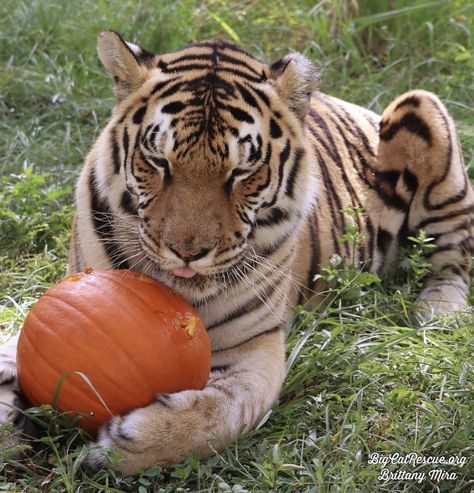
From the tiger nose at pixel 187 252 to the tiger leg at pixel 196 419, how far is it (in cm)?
46

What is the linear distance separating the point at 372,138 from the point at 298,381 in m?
1.93

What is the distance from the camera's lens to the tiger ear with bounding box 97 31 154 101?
11.7 ft

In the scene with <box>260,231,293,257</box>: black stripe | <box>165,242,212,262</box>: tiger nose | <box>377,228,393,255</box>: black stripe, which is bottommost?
<box>377,228,393,255</box>: black stripe

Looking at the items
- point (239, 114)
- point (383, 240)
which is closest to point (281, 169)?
point (239, 114)

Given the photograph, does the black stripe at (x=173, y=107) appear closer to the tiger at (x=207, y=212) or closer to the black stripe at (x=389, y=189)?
the tiger at (x=207, y=212)

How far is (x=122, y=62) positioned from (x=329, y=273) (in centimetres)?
142

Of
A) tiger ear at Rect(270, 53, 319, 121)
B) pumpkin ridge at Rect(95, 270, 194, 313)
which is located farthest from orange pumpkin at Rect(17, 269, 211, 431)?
tiger ear at Rect(270, 53, 319, 121)

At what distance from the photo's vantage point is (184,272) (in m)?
3.32

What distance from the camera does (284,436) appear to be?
349cm

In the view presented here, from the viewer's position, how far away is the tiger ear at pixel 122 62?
3578 mm

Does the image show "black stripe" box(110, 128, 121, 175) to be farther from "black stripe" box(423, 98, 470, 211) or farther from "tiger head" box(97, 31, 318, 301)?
"black stripe" box(423, 98, 470, 211)

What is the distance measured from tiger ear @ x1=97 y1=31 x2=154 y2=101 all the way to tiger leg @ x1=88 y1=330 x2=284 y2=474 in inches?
44.0

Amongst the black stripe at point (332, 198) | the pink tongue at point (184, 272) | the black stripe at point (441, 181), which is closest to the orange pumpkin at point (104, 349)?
the pink tongue at point (184, 272)

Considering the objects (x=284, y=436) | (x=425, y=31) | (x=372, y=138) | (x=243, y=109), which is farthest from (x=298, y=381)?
(x=425, y=31)
